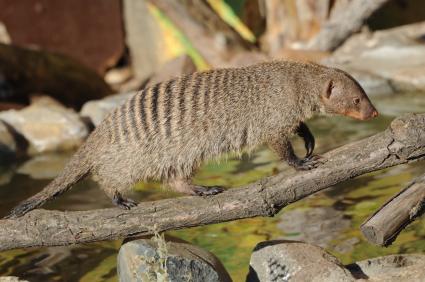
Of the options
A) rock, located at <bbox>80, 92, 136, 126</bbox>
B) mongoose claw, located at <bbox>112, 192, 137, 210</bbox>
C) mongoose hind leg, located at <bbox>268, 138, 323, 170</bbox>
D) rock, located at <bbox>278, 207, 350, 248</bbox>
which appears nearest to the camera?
mongoose hind leg, located at <bbox>268, 138, 323, 170</bbox>

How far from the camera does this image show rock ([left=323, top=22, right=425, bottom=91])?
8.31 m

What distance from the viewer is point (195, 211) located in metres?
3.87

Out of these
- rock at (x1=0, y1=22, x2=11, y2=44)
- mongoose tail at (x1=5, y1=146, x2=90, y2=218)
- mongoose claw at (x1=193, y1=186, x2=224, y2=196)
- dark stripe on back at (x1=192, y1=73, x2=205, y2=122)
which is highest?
dark stripe on back at (x1=192, y1=73, x2=205, y2=122)

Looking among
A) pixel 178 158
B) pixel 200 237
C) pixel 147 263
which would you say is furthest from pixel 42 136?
pixel 147 263

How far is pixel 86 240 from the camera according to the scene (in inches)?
154

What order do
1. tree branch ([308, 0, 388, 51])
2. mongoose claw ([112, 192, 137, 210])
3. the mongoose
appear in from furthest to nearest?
tree branch ([308, 0, 388, 51]) → the mongoose → mongoose claw ([112, 192, 137, 210])

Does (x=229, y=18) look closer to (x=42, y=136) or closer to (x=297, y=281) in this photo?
(x=42, y=136)

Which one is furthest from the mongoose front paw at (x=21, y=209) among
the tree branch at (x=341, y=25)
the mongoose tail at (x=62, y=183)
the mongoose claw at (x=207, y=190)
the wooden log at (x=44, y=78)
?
the tree branch at (x=341, y=25)

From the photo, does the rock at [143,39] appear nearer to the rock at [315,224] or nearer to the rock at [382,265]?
the rock at [315,224]

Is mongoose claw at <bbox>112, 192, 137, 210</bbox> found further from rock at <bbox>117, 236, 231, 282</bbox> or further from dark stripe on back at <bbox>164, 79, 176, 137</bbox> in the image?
dark stripe on back at <bbox>164, 79, 176, 137</bbox>

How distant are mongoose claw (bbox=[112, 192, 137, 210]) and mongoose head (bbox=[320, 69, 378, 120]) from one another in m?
1.11

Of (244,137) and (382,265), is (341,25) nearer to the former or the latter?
(244,137)

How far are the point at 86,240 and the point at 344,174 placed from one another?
118 centimetres

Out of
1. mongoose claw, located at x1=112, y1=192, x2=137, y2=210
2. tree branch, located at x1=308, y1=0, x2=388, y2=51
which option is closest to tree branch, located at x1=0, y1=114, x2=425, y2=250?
mongoose claw, located at x1=112, y1=192, x2=137, y2=210
